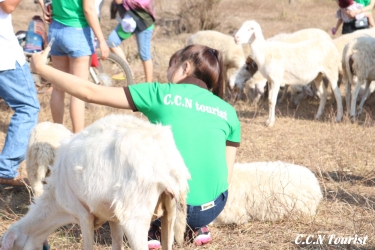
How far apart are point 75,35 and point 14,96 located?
1.38 metres

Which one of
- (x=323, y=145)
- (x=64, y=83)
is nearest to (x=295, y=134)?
(x=323, y=145)

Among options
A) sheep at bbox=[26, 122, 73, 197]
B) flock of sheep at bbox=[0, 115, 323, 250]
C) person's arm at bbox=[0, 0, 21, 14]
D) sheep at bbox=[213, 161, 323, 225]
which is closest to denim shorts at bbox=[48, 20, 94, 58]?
person's arm at bbox=[0, 0, 21, 14]

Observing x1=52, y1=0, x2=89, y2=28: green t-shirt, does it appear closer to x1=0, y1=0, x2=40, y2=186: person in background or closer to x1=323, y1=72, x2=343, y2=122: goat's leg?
x1=0, y1=0, x2=40, y2=186: person in background

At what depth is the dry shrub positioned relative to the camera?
14.4m

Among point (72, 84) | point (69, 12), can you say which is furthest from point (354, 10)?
point (72, 84)

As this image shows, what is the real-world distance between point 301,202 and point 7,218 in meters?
2.13

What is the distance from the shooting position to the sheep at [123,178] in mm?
2699

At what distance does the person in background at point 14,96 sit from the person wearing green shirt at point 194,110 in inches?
47.4

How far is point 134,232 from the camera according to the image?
2.71 meters

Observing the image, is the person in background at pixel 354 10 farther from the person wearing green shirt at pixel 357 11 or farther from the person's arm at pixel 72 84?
the person's arm at pixel 72 84

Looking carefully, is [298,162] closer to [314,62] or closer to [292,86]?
[314,62]

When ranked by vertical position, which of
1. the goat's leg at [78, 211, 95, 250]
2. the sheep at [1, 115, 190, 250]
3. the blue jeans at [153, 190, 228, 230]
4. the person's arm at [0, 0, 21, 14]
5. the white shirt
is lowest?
the blue jeans at [153, 190, 228, 230]

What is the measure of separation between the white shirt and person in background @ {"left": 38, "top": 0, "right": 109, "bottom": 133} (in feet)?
3.89

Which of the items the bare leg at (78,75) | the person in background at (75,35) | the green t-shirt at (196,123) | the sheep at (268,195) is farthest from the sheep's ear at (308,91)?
the green t-shirt at (196,123)
